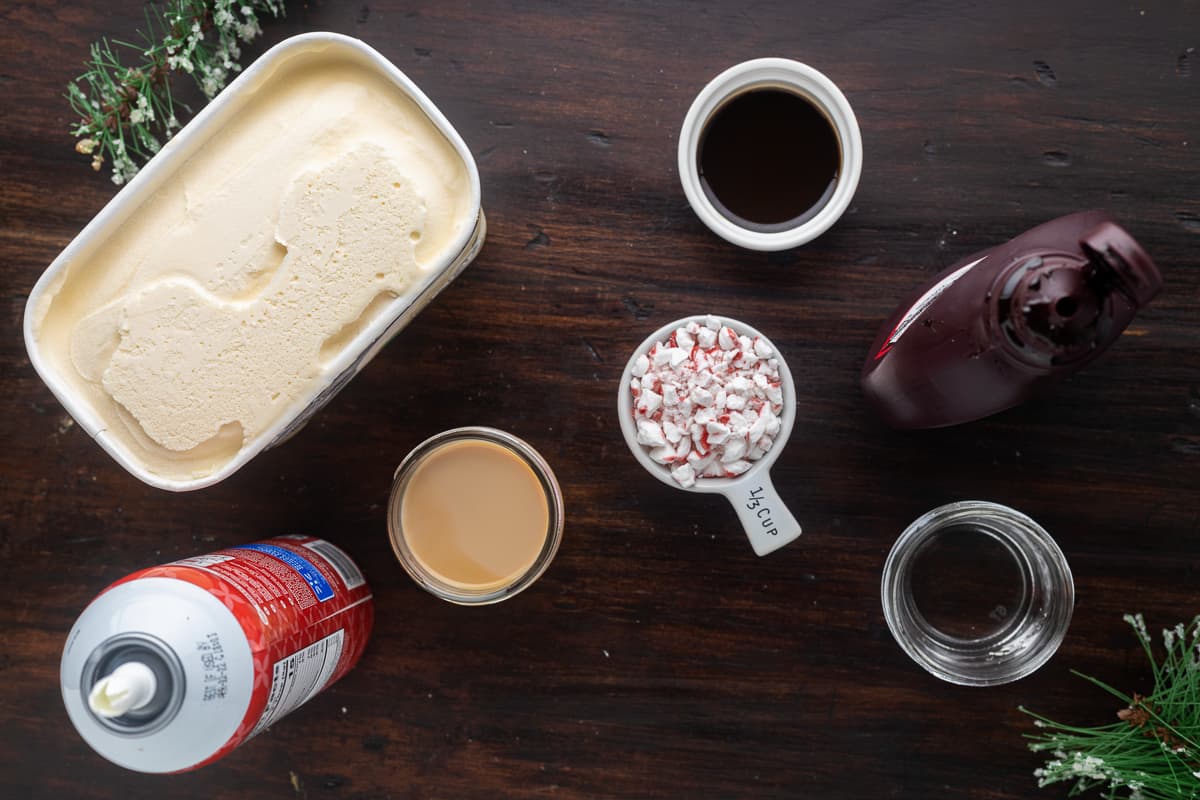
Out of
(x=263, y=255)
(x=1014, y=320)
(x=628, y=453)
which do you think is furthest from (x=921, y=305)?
(x=263, y=255)

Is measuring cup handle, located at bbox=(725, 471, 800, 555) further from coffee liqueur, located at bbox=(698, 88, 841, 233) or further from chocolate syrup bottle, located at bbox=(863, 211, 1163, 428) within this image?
coffee liqueur, located at bbox=(698, 88, 841, 233)

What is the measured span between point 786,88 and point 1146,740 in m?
0.73

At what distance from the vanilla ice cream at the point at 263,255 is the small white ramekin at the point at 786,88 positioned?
216 millimetres

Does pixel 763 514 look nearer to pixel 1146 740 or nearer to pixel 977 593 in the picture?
pixel 977 593

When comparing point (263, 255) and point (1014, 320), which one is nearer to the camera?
point (1014, 320)

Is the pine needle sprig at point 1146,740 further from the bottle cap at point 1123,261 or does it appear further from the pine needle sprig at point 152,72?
the pine needle sprig at point 152,72

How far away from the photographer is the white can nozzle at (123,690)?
633 millimetres

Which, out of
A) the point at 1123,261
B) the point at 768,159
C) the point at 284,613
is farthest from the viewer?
the point at 768,159

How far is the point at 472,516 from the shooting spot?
887mm

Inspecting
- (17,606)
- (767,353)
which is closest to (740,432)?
A: (767,353)

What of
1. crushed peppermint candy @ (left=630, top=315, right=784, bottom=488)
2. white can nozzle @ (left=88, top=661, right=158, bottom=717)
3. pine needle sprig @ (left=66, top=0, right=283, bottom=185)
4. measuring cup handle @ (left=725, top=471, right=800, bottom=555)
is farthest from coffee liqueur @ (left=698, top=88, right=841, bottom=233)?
white can nozzle @ (left=88, top=661, right=158, bottom=717)

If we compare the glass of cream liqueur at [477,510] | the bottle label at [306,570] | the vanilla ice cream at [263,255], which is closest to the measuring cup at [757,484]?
the glass of cream liqueur at [477,510]

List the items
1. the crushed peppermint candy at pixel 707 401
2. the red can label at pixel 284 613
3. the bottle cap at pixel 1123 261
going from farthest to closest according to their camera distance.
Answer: the crushed peppermint candy at pixel 707 401 < the red can label at pixel 284 613 < the bottle cap at pixel 1123 261

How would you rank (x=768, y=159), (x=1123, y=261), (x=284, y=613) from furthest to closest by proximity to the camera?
(x=768, y=159) → (x=284, y=613) → (x=1123, y=261)
